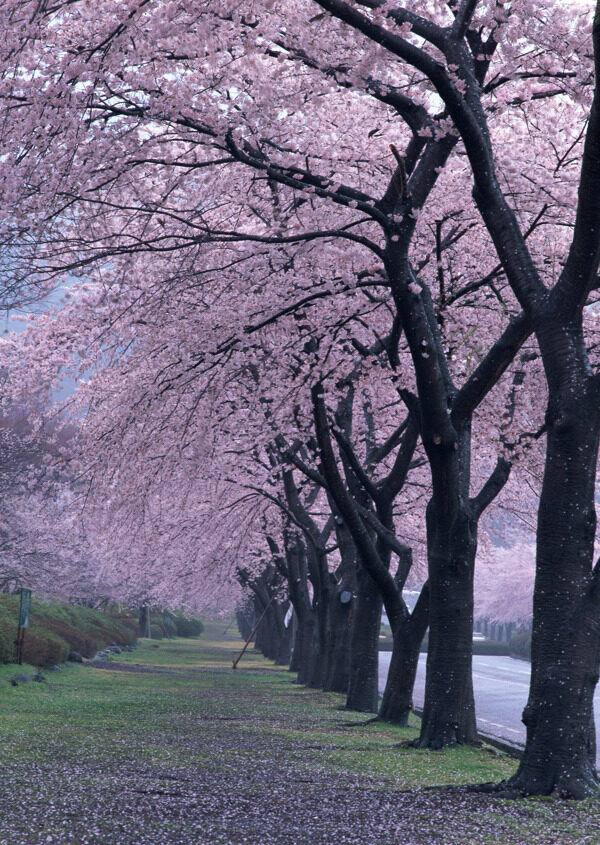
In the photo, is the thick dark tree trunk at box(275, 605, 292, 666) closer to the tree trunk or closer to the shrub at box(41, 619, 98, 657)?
the shrub at box(41, 619, 98, 657)

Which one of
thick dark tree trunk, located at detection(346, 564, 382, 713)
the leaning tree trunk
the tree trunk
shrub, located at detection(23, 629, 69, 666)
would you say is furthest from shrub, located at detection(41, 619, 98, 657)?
the tree trunk

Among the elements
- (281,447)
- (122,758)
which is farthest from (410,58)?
(281,447)

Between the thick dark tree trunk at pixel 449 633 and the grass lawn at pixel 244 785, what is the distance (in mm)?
415

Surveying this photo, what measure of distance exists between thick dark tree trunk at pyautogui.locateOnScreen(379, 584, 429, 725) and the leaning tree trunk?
23.6ft

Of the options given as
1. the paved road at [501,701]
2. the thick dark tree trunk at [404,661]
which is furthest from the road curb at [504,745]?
the thick dark tree trunk at [404,661]

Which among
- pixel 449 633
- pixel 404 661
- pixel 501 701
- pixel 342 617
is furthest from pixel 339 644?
pixel 449 633

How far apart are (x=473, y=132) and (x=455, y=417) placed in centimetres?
370

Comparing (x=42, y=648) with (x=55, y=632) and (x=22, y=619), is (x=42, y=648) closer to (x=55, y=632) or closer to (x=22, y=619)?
(x=22, y=619)

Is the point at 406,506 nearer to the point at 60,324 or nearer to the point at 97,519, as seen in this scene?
the point at 97,519

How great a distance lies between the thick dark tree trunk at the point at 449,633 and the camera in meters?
11.6

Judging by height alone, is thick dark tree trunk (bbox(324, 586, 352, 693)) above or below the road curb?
above

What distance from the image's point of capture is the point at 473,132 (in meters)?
8.42

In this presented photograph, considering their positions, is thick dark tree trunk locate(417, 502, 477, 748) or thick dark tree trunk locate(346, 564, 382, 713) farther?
thick dark tree trunk locate(346, 564, 382, 713)

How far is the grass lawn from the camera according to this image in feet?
21.2
